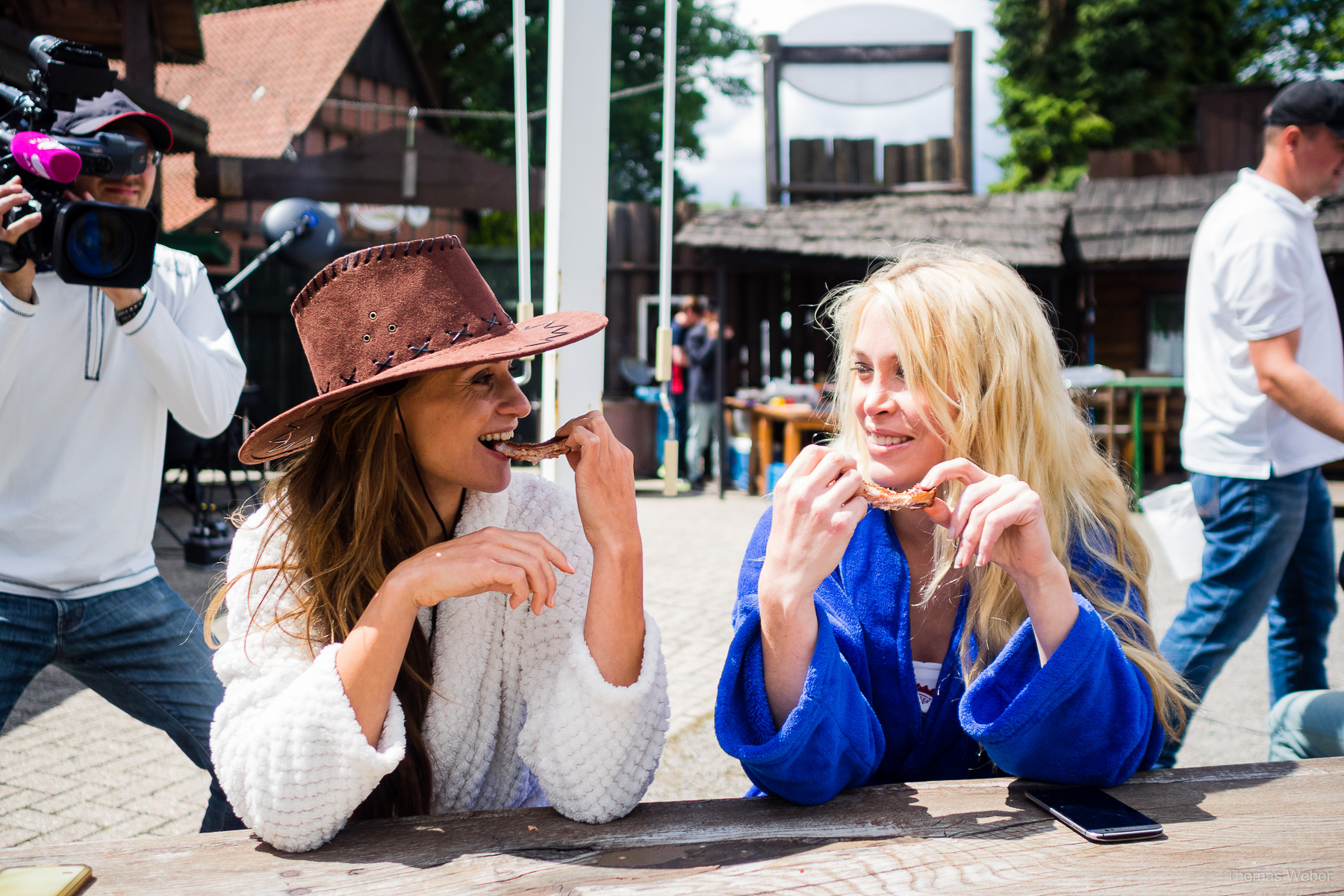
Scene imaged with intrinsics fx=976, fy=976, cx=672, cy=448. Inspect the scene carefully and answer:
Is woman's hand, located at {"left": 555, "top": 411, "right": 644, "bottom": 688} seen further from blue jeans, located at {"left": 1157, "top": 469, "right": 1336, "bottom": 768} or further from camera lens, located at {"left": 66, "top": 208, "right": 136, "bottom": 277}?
blue jeans, located at {"left": 1157, "top": 469, "right": 1336, "bottom": 768}

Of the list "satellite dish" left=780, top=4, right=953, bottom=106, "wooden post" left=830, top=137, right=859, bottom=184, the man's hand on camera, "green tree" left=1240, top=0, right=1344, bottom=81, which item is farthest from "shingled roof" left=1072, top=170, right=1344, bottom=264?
"green tree" left=1240, top=0, right=1344, bottom=81

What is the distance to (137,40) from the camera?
8.15 metres

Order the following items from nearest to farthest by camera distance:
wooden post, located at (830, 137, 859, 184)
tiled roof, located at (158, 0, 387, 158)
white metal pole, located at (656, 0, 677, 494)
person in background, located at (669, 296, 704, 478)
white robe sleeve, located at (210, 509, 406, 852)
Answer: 1. white robe sleeve, located at (210, 509, 406, 852)
2. white metal pole, located at (656, 0, 677, 494)
3. person in background, located at (669, 296, 704, 478)
4. wooden post, located at (830, 137, 859, 184)
5. tiled roof, located at (158, 0, 387, 158)

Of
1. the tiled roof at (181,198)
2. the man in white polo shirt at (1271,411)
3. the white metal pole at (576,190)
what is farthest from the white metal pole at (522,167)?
the tiled roof at (181,198)

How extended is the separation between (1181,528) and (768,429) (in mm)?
7201

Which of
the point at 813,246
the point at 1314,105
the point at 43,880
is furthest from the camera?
the point at 813,246

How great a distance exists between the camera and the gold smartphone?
116 centimetres

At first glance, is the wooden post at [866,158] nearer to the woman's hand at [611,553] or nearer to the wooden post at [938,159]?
the wooden post at [938,159]

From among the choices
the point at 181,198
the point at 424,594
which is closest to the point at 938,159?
the point at 424,594

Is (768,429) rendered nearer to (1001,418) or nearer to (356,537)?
(1001,418)

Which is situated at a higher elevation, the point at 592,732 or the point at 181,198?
the point at 181,198

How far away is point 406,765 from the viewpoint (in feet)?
5.35

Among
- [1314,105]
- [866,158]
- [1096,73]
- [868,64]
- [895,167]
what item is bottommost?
[1314,105]

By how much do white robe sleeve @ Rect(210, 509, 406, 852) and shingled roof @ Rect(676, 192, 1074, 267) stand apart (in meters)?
9.95
